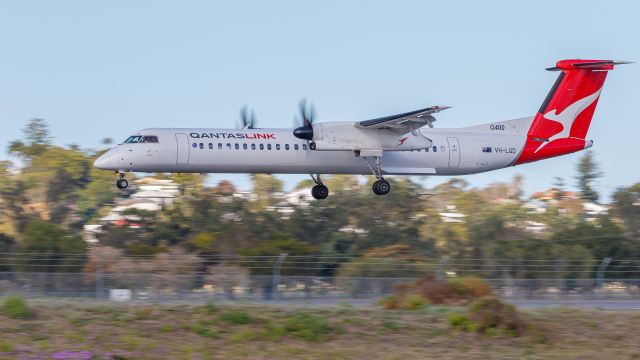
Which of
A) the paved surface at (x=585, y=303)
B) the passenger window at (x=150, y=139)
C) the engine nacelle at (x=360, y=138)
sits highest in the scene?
the passenger window at (x=150, y=139)

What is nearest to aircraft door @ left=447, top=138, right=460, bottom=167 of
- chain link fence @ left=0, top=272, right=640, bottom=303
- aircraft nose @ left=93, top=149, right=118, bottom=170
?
chain link fence @ left=0, top=272, right=640, bottom=303

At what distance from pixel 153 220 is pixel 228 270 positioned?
21.6 meters

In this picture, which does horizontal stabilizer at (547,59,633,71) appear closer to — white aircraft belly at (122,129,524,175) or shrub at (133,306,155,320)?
white aircraft belly at (122,129,524,175)

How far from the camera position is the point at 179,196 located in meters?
50.8

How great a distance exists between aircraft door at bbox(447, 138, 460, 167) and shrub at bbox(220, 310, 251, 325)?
1600 cm

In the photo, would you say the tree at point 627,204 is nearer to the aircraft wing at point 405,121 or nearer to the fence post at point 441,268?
the aircraft wing at point 405,121

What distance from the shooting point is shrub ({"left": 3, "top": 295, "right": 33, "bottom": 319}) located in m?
15.6

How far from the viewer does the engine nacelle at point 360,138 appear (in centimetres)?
2908

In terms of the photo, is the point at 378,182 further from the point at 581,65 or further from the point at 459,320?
the point at 459,320

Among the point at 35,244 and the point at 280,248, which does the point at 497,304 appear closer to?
the point at 280,248

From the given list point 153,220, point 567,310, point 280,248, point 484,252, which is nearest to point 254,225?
point 153,220

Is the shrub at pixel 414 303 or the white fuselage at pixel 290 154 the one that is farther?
the white fuselage at pixel 290 154

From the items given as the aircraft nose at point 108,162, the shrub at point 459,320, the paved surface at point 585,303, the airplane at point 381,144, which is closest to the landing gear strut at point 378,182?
the airplane at point 381,144

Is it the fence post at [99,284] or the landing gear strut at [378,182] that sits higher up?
the landing gear strut at [378,182]
